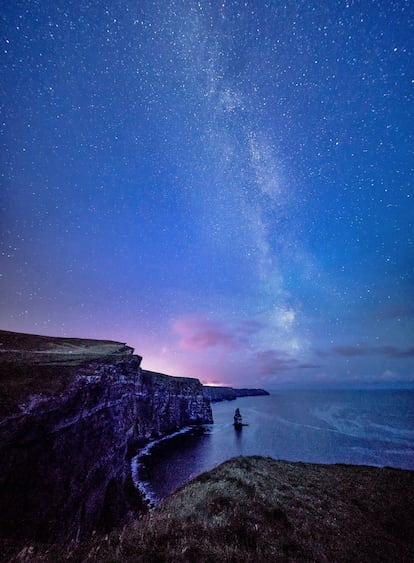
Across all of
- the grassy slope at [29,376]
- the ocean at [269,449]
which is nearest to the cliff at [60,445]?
the grassy slope at [29,376]

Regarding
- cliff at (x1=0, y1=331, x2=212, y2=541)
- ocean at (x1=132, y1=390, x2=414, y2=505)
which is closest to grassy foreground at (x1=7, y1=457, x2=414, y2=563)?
cliff at (x1=0, y1=331, x2=212, y2=541)

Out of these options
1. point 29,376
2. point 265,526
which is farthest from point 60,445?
point 265,526

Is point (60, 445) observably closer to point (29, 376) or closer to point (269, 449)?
point (29, 376)

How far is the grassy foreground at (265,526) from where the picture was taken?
7180mm

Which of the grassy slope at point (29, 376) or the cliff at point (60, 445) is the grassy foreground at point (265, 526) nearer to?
the cliff at point (60, 445)

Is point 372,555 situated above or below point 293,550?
below

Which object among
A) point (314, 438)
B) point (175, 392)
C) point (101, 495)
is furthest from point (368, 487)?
point (175, 392)

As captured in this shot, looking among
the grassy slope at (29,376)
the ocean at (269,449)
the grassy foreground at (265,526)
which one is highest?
the grassy slope at (29,376)

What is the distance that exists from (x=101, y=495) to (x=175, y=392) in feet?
208

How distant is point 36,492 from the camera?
52.6ft

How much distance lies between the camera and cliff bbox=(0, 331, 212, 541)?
15141 millimetres

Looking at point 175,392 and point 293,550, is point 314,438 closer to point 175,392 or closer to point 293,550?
point 175,392

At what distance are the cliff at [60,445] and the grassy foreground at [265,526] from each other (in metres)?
8.97

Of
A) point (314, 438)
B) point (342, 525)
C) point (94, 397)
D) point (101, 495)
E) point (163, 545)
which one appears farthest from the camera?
point (314, 438)
